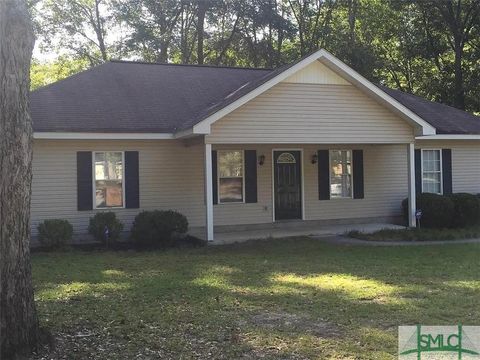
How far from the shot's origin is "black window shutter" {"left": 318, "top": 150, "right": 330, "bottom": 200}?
52.6ft

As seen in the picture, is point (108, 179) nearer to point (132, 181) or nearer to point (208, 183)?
point (132, 181)

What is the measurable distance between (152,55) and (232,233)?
2171 centimetres

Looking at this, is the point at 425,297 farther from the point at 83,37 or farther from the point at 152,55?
the point at 83,37

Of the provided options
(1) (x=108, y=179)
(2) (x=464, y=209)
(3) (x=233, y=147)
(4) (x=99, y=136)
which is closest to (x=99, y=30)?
(3) (x=233, y=147)

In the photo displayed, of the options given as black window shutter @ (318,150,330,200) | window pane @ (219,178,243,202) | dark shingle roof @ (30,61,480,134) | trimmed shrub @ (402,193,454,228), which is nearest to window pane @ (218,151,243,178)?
window pane @ (219,178,243,202)

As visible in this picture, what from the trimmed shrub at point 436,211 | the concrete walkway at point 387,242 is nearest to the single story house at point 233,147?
the trimmed shrub at point 436,211

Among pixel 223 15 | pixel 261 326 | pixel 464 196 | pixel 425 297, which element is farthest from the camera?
pixel 223 15

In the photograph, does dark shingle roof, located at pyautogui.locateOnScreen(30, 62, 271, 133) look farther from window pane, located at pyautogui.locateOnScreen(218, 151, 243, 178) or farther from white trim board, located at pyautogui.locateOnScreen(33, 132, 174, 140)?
window pane, located at pyautogui.locateOnScreen(218, 151, 243, 178)

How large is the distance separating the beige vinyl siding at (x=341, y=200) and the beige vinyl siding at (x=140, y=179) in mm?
851

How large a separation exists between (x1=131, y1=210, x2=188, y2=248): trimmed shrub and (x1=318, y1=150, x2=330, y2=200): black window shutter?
Answer: 4686mm

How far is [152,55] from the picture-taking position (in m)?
33.5

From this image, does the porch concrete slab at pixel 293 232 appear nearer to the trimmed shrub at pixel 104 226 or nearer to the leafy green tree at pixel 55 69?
the trimmed shrub at pixel 104 226

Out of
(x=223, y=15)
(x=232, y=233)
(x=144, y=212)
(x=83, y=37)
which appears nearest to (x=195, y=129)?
(x=144, y=212)


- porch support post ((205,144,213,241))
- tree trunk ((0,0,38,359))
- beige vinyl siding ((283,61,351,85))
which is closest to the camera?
tree trunk ((0,0,38,359))
